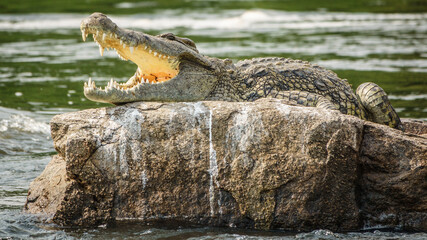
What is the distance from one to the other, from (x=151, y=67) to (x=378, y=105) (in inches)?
103

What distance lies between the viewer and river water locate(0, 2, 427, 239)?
535 cm

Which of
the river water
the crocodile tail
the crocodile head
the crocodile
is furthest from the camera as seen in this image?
the crocodile tail

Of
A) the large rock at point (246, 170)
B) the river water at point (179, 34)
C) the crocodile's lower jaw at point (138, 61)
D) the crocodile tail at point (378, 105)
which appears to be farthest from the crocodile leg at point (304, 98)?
the river water at point (179, 34)

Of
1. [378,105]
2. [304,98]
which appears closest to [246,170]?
[304,98]

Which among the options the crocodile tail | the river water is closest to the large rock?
the river water

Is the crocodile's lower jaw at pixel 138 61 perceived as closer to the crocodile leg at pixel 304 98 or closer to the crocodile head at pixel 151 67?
the crocodile head at pixel 151 67

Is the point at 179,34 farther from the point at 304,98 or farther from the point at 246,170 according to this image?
the point at 246,170

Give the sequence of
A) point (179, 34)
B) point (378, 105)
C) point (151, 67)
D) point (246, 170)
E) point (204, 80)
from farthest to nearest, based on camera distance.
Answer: point (179, 34) → point (378, 105) → point (204, 80) → point (151, 67) → point (246, 170)

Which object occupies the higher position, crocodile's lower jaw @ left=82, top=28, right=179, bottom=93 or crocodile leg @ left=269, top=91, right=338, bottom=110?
crocodile's lower jaw @ left=82, top=28, right=179, bottom=93

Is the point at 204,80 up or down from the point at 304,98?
up

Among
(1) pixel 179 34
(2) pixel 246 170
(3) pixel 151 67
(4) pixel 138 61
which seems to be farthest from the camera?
(1) pixel 179 34

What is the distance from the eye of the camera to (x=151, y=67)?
6.42 m

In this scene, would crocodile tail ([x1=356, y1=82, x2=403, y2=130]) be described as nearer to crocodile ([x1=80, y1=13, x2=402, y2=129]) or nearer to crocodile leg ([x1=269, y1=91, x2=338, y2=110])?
crocodile ([x1=80, y1=13, x2=402, y2=129])

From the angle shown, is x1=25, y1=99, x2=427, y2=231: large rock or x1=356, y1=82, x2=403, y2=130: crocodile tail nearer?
x1=25, y1=99, x2=427, y2=231: large rock
